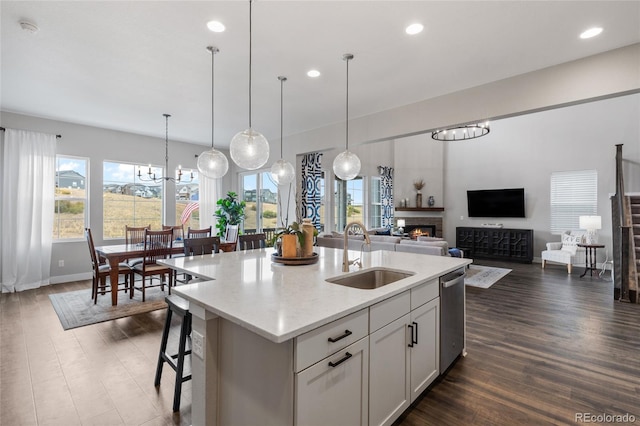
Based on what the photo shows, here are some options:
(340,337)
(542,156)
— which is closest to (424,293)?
(340,337)

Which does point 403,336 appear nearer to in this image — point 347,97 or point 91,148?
point 347,97

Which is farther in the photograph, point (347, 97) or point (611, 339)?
point (347, 97)

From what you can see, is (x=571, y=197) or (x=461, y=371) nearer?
(x=461, y=371)

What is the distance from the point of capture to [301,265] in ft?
8.08

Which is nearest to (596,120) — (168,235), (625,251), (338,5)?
(625,251)

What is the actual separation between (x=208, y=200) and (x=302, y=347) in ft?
21.7

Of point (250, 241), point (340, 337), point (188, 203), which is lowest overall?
point (340, 337)

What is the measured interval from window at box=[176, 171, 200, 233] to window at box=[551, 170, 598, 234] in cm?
871

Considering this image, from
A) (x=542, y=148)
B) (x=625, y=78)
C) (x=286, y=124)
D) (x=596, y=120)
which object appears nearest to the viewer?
(x=625, y=78)

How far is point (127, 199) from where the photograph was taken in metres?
6.19

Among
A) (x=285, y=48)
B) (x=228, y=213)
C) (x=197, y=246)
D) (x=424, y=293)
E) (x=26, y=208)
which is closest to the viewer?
(x=424, y=293)

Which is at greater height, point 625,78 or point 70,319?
point 625,78

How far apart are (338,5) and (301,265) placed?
205cm

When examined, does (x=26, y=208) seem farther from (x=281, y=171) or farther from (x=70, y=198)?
(x=281, y=171)
